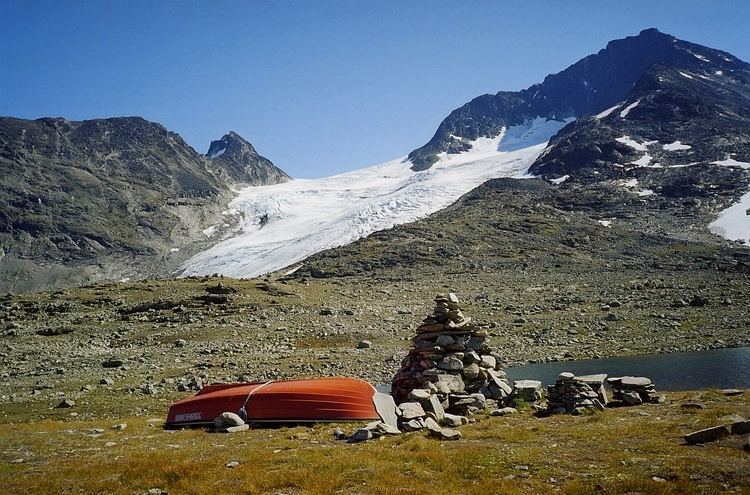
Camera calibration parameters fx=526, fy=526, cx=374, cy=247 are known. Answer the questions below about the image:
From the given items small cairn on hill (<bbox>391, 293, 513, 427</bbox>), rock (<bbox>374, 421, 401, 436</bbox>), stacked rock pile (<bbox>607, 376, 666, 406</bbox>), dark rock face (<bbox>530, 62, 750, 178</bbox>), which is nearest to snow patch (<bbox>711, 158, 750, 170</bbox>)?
dark rock face (<bbox>530, 62, 750, 178</bbox>)

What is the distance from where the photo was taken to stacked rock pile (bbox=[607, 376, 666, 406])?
759 inches

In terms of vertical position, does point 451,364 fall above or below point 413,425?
above

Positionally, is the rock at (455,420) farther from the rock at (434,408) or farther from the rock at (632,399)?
A: the rock at (632,399)

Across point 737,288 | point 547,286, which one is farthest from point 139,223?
point 737,288

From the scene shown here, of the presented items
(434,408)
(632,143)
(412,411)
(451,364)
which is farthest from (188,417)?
(632,143)

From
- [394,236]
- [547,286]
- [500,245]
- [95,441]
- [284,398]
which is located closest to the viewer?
[95,441]

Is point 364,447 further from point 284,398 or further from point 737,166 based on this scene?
point 737,166

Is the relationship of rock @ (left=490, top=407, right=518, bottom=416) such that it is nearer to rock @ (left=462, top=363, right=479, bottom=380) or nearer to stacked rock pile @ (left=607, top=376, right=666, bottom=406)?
rock @ (left=462, top=363, right=479, bottom=380)

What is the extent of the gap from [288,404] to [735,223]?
114 meters

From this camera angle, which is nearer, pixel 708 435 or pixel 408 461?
pixel 408 461

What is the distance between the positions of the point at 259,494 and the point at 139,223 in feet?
662

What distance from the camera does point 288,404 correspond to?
717 inches

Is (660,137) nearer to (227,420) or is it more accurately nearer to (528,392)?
(528,392)

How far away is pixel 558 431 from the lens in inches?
597
